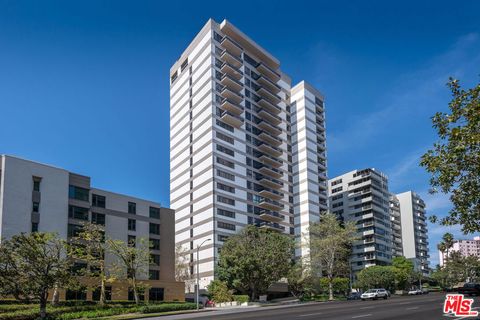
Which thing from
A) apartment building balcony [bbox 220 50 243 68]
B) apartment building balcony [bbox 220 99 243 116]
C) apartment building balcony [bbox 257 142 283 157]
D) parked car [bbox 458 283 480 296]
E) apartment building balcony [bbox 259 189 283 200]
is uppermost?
apartment building balcony [bbox 220 50 243 68]

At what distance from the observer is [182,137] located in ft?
386

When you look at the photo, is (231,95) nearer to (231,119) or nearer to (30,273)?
(231,119)

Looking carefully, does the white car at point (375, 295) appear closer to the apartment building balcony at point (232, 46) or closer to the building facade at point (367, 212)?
the apartment building balcony at point (232, 46)

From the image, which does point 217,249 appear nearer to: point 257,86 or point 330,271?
point 330,271

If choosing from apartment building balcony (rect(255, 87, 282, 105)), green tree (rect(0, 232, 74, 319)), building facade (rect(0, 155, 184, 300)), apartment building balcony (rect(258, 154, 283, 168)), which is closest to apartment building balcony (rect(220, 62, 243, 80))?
apartment building balcony (rect(255, 87, 282, 105))

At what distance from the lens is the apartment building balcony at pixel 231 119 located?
109 metres

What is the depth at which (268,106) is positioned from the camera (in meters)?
122

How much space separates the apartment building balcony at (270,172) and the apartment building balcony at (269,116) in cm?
1274

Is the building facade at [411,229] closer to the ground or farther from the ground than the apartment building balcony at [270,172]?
closer to the ground

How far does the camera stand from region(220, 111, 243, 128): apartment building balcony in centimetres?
10866

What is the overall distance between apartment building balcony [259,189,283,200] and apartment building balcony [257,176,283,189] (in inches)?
48.9

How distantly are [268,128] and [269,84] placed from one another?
11.8m

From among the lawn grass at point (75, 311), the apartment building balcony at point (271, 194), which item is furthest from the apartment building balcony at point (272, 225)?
the lawn grass at point (75, 311)

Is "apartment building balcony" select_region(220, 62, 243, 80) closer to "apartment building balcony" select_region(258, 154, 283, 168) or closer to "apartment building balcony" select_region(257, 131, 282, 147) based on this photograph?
"apartment building balcony" select_region(257, 131, 282, 147)
